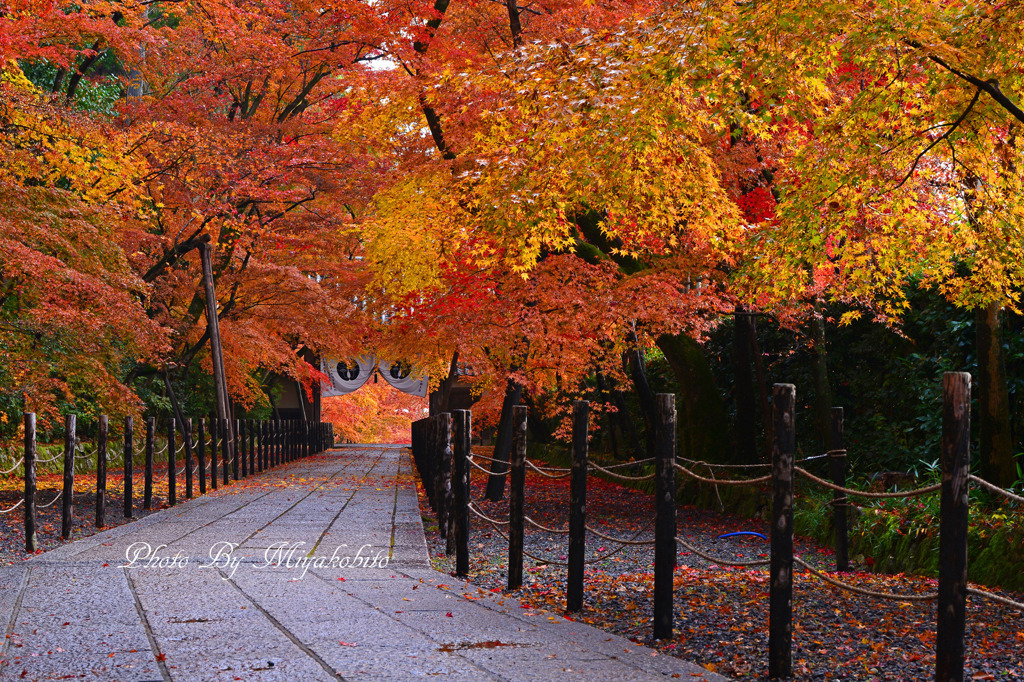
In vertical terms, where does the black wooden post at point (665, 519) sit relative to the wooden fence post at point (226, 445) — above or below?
above

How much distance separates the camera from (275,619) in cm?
511

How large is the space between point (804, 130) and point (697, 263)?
214cm

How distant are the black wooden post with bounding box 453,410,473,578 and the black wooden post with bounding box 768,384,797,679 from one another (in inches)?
138

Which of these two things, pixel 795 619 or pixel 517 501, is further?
pixel 517 501

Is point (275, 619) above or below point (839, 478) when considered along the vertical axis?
below

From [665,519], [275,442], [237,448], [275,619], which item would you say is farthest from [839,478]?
[275,442]

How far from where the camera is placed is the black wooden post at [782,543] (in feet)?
14.1

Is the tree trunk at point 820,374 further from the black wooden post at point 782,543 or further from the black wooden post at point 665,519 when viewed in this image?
the black wooden post at point 782,543

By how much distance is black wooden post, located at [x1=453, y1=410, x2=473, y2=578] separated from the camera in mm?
7461

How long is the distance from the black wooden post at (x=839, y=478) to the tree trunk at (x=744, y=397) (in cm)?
502

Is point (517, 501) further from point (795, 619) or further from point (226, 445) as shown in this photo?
point (226, 445)

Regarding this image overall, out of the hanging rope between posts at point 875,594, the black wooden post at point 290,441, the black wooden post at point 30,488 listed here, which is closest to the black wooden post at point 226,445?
the black wooden post at point 290,441

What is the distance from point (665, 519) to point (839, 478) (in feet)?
10.5

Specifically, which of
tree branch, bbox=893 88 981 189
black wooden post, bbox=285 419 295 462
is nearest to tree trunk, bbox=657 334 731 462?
tree branch, bbox=893 88 981 189
